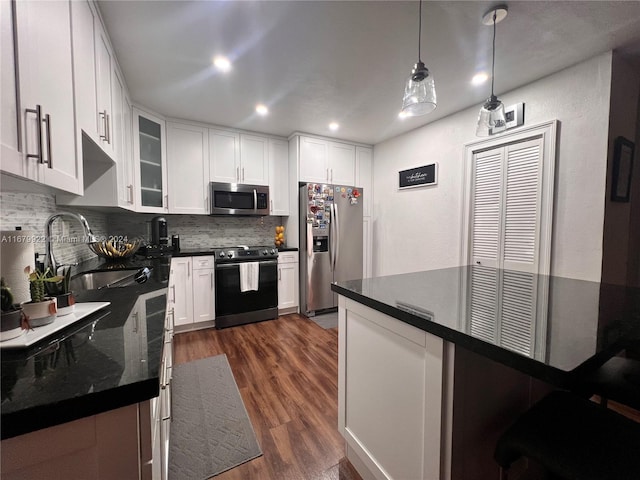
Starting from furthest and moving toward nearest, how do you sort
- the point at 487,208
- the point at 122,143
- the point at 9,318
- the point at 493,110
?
the point at 487,208 < the point at 122,143 < the point at 493,110 < the point at 9,318

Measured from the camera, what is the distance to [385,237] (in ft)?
13.0

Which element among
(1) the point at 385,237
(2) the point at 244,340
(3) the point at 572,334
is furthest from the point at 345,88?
(2) the point at 244,340

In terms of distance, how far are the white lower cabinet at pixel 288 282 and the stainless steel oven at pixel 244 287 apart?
0.33 ft

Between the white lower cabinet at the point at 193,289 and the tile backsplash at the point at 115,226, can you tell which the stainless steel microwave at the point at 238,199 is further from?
the white lower cabinet at the point at 193,289

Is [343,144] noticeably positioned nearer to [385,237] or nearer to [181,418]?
[385,237]

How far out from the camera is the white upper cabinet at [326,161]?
3.64 m

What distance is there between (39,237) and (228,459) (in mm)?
1626

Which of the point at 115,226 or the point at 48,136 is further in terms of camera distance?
the point at 115,226

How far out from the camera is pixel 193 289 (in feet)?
10.0

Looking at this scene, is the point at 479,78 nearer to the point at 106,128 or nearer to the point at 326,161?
the point at 326,161

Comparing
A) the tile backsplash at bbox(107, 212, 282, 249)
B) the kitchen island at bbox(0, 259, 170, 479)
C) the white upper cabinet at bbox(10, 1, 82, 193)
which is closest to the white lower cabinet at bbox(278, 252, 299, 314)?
the tile backsplash at bbox(107, 212, 282, 249)

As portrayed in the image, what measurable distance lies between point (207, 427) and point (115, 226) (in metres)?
2.60

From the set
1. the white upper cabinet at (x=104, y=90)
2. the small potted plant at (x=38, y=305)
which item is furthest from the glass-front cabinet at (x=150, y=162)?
the small potted plant at (x=38, y=305)

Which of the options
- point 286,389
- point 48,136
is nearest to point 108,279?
point 48,136
